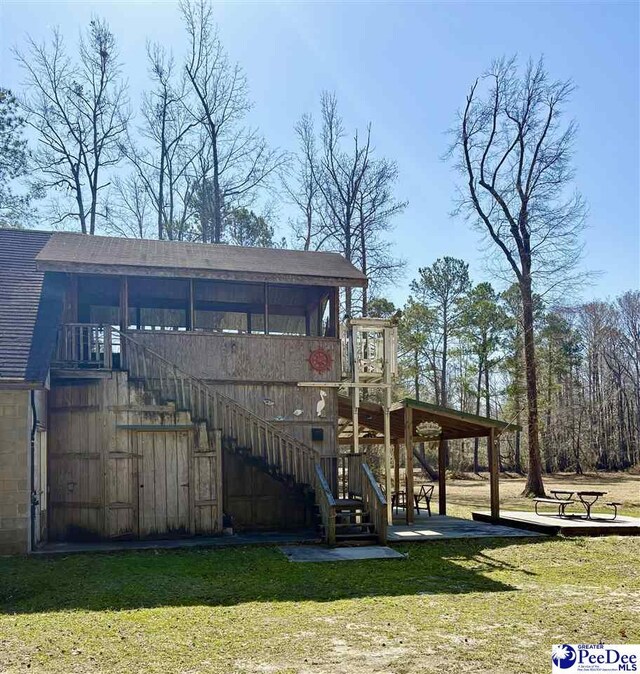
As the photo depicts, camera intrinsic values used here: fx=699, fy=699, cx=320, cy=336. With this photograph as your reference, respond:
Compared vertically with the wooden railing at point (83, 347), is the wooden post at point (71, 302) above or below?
above

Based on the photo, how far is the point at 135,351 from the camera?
1290 cm

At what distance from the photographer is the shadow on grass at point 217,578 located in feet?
25.6

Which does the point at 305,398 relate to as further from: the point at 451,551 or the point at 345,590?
the point at 345,590

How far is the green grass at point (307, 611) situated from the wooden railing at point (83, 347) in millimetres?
3502

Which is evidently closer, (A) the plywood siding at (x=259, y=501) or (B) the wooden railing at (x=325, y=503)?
(B) the wooden railing at (x=325, y=503)

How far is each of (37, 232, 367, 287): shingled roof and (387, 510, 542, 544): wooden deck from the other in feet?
16.4

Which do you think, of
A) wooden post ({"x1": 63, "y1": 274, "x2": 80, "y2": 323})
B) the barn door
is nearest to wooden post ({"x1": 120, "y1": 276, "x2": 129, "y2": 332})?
wooden post ({"x1": 63, "y1": 274, "x2": 80, "y2": 323})

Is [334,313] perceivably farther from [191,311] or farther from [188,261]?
[188,261]

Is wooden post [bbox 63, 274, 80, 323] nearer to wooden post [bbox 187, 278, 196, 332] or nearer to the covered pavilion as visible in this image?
wooden post [bbox 187, 278, 196, 332]

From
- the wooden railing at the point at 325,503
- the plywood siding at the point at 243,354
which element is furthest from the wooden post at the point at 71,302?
the wooden railing at the point at 325,503

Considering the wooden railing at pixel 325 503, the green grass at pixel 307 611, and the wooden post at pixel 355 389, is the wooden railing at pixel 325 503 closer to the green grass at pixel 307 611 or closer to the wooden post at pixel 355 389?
the wooden post at pixel 355 389

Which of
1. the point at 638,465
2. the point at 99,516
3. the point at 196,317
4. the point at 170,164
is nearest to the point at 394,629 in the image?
the point at 99,516

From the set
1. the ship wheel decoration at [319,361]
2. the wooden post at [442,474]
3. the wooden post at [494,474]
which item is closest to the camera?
the ship wheel decoration at [319,361]

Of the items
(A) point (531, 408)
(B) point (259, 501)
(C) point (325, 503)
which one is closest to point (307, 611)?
(C) point (325, 503)
